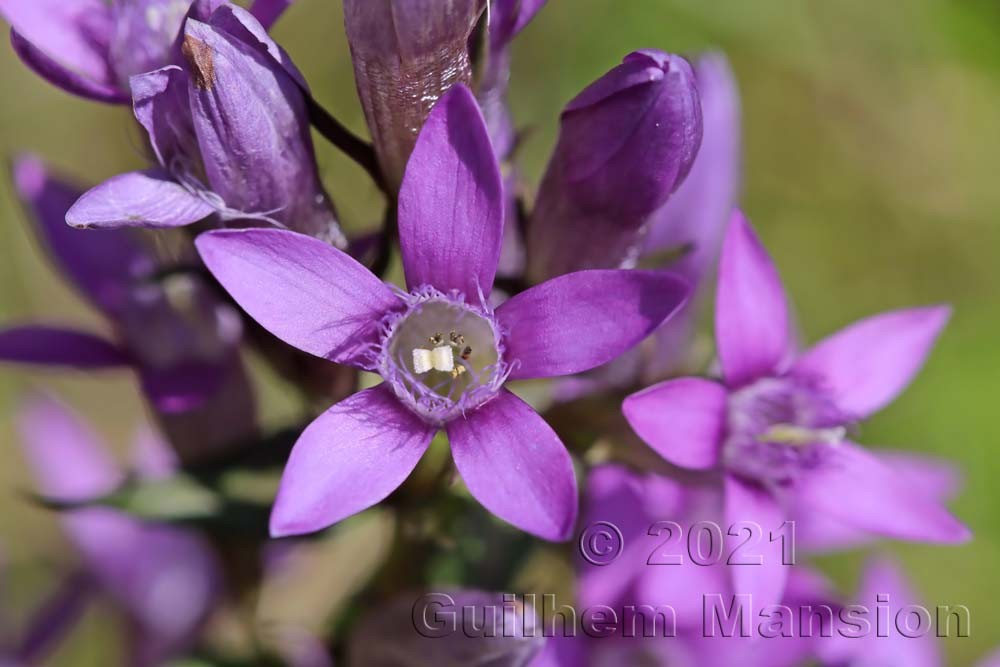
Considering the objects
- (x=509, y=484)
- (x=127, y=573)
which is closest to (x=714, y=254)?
(x=509, y=484)

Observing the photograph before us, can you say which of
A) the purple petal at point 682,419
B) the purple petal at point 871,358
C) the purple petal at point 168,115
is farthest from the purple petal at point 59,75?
the purple petal at point 871,358

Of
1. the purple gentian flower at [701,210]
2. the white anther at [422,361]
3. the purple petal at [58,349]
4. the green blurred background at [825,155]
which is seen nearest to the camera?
the white anther at [422,361]

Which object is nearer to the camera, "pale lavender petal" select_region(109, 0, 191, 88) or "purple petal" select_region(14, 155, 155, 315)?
"pale lavender petal" select_region(109, 0, 191, 88)

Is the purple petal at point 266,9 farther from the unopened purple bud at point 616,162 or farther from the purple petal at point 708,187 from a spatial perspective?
the purple petal at point 708,187

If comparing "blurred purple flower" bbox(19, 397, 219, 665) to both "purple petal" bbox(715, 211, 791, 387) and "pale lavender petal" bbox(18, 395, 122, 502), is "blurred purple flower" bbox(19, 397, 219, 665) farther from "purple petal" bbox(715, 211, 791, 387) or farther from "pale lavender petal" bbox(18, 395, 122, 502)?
"purple petal" bbox(715, 211, 791, 387)

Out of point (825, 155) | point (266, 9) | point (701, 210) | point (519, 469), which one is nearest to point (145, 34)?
point (266, 9)

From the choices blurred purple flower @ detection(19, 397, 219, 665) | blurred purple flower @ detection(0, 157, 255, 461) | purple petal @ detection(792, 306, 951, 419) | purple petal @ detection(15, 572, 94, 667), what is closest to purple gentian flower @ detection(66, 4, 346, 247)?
blurred purple flower @ detection(0, 157, 255, 461)
